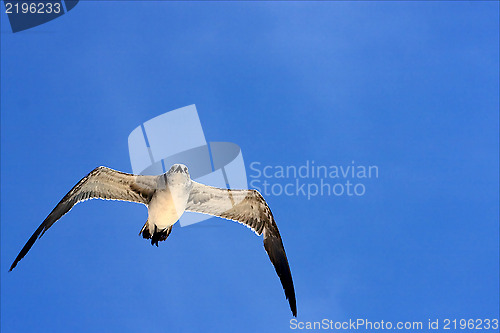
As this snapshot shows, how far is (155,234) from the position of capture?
18.0 m

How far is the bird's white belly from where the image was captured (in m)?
17.8

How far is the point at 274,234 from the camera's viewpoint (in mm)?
19031

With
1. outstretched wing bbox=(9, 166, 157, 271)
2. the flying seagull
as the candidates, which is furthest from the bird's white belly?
outstretched wing bbox=(9, 166, 157, 271)

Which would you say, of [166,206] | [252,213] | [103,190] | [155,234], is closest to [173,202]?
[166,206]

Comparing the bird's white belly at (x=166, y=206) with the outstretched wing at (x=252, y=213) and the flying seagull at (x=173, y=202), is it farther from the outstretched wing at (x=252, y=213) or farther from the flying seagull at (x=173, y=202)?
the outstretched wing at (x=252, y=213)

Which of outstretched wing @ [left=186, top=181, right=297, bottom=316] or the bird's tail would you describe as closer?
the bird's tail

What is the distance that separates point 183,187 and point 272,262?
429 centimetres

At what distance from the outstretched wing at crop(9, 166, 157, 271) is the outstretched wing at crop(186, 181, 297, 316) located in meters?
1.69

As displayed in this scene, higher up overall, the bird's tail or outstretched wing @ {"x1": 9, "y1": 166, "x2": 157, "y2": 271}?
outstretched wing @ {"x1": 9, "y1": 166, "x2": 157, "y2": 271}

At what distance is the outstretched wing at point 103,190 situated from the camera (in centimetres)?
1806

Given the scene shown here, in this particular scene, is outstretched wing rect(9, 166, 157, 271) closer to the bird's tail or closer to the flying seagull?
the flying seagull

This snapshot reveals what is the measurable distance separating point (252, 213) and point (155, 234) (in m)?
3.58

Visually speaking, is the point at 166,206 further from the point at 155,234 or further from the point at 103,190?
the point at 103,190

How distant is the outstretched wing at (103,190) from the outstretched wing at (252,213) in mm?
1694
